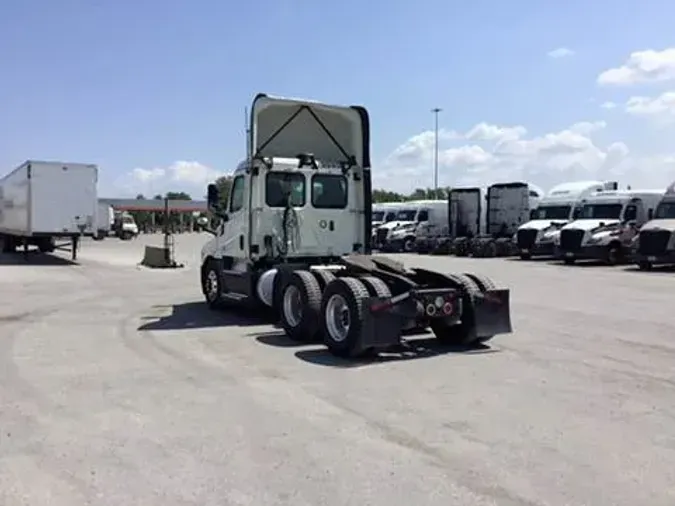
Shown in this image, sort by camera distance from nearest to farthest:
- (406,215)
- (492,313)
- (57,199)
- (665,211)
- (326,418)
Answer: (326,418)
(492,313)
(665,211)
(57,199)
(406,215)

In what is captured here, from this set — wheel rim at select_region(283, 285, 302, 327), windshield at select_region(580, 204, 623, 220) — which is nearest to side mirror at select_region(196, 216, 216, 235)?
wheel rim at select_region(283, 285, 302, 327)

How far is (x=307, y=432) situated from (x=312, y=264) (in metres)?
7.60

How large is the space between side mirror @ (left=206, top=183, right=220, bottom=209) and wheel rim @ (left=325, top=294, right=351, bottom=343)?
5.27m

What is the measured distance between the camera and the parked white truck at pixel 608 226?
29.5 meters

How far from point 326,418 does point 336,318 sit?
339 cm

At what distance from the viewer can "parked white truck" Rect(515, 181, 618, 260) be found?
32.9m

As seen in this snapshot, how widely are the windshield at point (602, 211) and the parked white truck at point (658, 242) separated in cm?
320

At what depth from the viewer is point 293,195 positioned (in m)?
13.9

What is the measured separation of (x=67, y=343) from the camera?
11.0 m

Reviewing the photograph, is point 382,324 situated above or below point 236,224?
below

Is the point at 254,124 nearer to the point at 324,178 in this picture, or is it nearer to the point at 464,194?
the point at 324,178

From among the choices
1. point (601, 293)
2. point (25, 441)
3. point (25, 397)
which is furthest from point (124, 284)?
point (25, 441)

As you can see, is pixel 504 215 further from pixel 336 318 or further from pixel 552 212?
pixel 336 318

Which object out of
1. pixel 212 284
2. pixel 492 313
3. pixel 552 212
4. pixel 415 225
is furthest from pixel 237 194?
pixel 415 225
